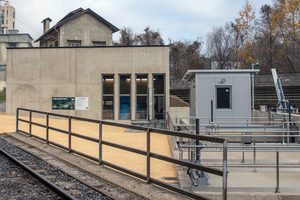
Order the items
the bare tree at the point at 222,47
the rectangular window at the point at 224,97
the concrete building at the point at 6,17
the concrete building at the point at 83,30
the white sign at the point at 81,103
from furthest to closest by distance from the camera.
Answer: the concrete building at the point at 6,17, the bare tree at the point at 222,47, the concrete building at the point at 83,30, the white sign at the point at 81,103, the rectangular window at the point at 224,97

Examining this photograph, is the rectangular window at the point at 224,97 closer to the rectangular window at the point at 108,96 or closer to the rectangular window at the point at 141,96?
the rectangular window at the point at 141,96

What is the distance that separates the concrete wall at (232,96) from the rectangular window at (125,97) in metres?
7.98

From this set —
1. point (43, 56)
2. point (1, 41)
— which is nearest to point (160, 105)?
point (43, 56)

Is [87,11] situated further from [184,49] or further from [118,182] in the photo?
[184,49]

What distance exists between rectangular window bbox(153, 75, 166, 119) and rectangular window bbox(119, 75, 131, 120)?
2.17 metres

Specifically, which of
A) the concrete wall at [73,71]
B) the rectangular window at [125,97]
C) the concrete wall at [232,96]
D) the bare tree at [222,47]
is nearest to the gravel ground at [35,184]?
the concrete wall at [232,96]

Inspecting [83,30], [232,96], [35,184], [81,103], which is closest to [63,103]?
[81,103]

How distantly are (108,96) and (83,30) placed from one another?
10.8 meters

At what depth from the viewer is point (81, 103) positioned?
2167 centimetres

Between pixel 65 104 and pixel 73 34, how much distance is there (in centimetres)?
1039

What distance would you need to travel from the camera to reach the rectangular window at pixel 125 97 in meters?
21.5

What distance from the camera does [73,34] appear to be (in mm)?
28766

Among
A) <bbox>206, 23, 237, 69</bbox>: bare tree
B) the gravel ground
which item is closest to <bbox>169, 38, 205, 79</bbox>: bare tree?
<bbox>206, 23, 237, 69</bbox>: bare tree

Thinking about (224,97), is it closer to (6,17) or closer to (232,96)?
(232,96)
